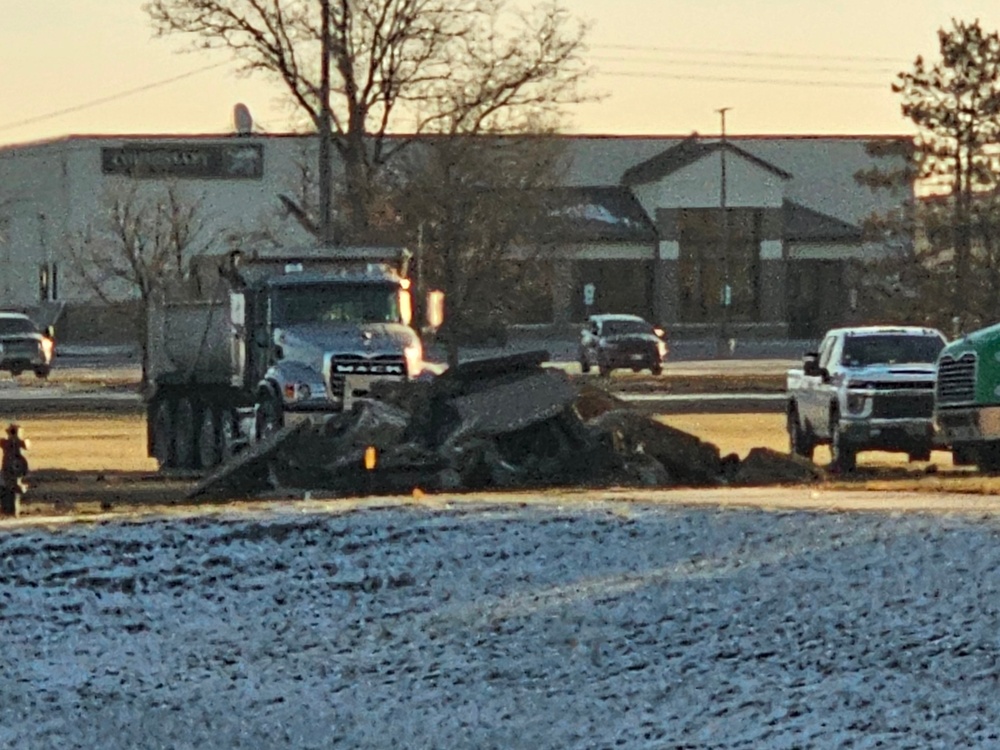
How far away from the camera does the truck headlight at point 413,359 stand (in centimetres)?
2973

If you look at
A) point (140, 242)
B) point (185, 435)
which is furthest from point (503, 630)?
point (140, 242)

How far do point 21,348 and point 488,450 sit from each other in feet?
139

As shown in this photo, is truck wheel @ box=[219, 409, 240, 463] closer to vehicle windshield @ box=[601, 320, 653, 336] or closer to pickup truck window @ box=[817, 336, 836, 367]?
pickup truck window @ box=[817, 336, 836, 367]

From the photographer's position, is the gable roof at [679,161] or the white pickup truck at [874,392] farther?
the gable roof at [679,161]

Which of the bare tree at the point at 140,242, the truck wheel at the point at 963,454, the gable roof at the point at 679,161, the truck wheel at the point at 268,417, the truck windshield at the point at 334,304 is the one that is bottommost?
the truck wheel at the point at 963,454

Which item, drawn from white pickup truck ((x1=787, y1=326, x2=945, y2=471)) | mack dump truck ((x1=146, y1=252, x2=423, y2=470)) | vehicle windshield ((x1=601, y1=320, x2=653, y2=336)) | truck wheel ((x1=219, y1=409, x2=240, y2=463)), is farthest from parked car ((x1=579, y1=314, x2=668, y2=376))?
white pickup truck ((x1=787, y1=326, x2=945, y2=471))

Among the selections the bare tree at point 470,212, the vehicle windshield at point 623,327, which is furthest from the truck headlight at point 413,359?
the vehicle windshield at point 623,327

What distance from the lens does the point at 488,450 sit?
24.5 metres

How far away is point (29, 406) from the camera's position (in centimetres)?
4919

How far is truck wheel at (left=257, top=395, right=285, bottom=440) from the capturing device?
29.6 m

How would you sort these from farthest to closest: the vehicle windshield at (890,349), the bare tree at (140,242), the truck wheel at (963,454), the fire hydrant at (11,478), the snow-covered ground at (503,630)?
the bare tree at (140,242)
the vehicle windshield at (890,349)
the truck wheel at (963,454)
the fire hydrant at (11,478)
the snow-covered ground at (503,630)

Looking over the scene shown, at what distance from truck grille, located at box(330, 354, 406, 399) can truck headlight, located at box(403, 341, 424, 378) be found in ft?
0.37

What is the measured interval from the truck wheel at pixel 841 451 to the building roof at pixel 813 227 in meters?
73.4

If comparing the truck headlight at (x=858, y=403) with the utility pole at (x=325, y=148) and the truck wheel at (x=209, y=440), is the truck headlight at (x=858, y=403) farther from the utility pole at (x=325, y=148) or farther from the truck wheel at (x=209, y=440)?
the utility pole at (x=325, y=148)
